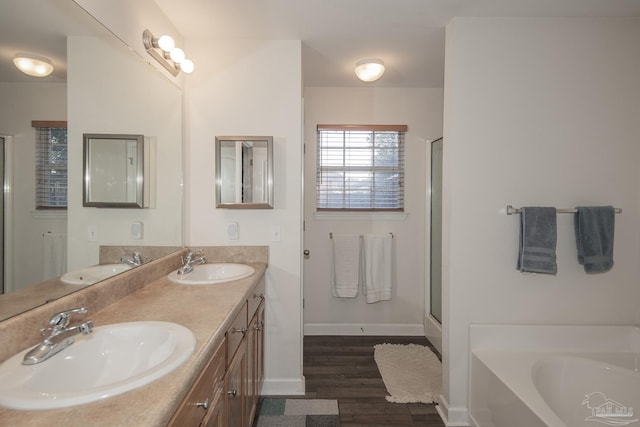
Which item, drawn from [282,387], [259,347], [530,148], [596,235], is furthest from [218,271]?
[596,235]

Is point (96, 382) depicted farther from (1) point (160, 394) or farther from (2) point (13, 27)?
(2) point (13, 27)

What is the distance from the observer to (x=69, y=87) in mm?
1072

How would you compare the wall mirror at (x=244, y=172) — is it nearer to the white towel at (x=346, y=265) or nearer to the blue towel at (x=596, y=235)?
the white towel at (x=346, y=265)

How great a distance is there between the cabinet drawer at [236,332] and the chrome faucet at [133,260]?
23.4 inches

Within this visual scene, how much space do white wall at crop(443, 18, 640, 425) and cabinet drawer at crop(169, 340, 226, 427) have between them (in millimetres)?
1406

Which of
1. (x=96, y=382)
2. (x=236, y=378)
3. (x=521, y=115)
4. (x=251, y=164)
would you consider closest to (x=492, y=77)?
(x=521, y=115)

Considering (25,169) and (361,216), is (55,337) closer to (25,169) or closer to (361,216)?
(25,169)

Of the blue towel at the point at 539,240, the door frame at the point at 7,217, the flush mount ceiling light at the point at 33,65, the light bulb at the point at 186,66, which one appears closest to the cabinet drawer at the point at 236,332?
the door frame at the point at 7,217

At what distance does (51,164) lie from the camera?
3.27 feet

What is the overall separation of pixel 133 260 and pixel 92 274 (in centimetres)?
28

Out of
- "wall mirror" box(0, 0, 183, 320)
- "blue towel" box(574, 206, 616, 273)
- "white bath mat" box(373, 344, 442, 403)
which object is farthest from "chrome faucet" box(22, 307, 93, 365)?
"blue towel" box(574, 206, 616, 273)

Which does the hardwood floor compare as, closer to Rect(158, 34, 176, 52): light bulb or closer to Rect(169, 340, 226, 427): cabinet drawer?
Rect(169, 340, 226, 427): cabinet drawer

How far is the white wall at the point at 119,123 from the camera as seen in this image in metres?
1.12

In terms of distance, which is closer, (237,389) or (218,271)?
(237,389)
